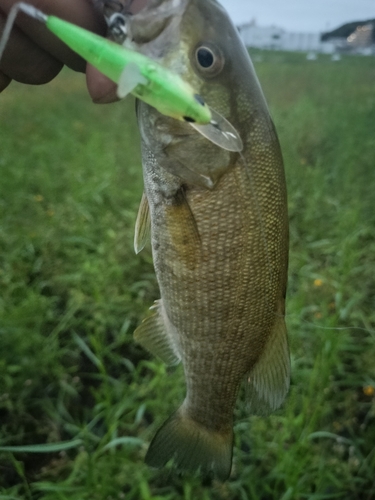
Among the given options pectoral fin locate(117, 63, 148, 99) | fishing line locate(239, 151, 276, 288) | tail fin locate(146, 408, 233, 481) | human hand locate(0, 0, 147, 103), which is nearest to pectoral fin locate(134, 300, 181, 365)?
tail fin locate(146, 408, 233, 481)

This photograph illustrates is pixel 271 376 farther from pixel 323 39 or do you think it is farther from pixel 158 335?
pixel 323 39

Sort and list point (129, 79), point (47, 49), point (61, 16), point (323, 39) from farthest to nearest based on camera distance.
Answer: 1. point (323, 39)
2. point (47, 49)
3. point (61, 16)
4. point (129, 79)

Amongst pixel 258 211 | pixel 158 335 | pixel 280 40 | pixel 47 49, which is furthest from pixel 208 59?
pixel 280 40

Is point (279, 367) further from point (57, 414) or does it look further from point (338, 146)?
point (338, 146)

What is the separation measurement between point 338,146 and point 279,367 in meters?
2.44

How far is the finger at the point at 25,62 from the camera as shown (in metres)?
0.87

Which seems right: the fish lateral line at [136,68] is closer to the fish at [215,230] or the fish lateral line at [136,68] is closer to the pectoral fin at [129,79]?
the pectoral fin at [129,79]

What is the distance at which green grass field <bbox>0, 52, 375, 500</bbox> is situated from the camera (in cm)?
129

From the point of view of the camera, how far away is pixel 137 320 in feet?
6.17

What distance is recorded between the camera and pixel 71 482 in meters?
1.23

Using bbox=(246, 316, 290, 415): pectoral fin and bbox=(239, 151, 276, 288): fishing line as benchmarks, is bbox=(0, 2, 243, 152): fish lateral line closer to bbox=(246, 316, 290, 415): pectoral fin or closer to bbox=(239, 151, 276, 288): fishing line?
bbox=(239, 151, 276, 288): fishing line

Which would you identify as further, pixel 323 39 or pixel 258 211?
pixel 323 39

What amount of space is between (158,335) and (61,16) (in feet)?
1.91

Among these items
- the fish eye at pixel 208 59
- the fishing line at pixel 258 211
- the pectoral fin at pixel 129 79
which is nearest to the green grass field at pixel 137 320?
the fishing line at pixel 258 211
